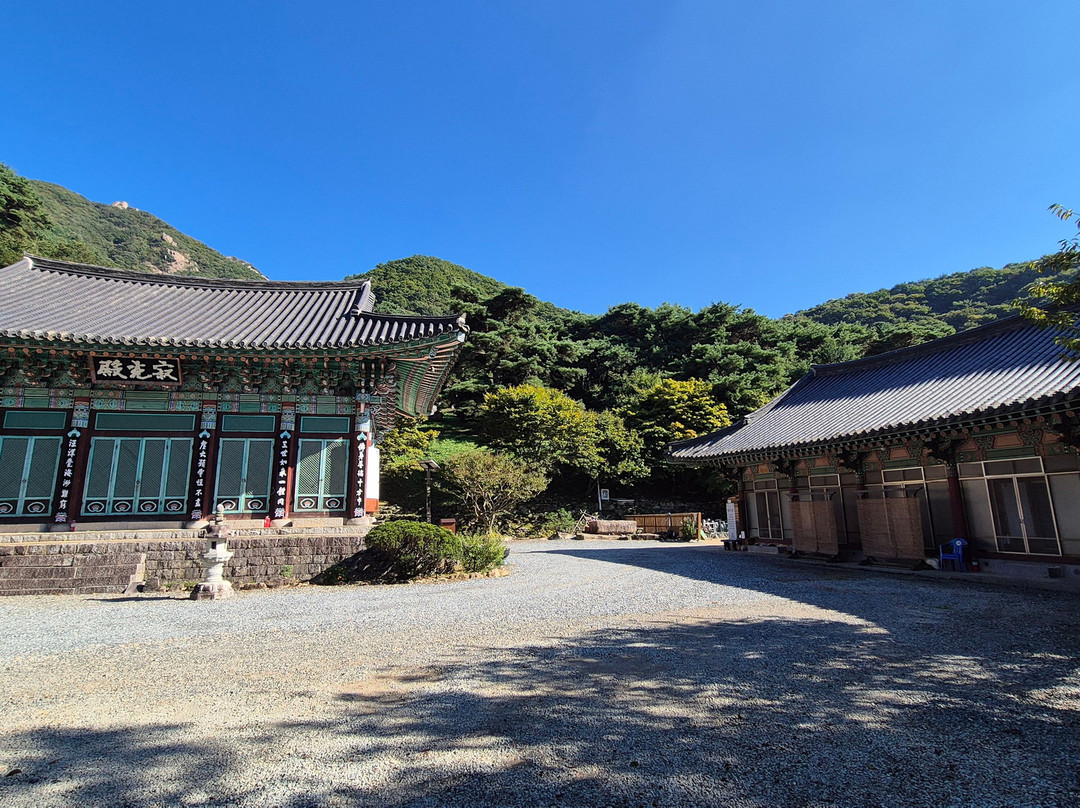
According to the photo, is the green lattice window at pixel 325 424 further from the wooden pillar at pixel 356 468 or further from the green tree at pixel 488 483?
the green tree at pixel 488 483

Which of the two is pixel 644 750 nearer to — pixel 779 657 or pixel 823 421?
pixel 779 657

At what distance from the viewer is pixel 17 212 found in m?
34.1

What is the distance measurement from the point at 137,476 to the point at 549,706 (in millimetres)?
11592

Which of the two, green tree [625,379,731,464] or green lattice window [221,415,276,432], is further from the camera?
green tree [625,379,731,464]

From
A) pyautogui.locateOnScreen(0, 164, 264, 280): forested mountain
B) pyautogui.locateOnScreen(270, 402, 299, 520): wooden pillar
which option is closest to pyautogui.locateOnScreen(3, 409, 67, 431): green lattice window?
pyautogui.locateOnScreen(270, 402, 299, 520): wooden pillar

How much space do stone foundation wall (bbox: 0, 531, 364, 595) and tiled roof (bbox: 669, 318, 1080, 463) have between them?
11626 millimetres

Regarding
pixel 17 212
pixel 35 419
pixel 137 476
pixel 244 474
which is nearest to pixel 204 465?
pixel 244 474

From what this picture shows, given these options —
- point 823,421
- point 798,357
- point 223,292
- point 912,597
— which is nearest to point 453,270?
point 798,357

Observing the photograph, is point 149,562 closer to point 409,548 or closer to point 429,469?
point 409,548

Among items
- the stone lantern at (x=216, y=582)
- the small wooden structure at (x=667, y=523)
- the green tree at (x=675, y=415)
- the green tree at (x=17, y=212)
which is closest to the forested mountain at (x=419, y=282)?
the green tree at (x=17, y=212)

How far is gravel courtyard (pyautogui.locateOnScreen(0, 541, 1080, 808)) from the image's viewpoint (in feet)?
9.71

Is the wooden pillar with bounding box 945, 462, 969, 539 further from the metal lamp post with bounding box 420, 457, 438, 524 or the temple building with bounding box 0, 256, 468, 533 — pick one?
the metal lamp post with bounding box 420, 457, 438, 524

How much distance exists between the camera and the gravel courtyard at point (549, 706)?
9.71 ft

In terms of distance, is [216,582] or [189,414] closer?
[216,582]
